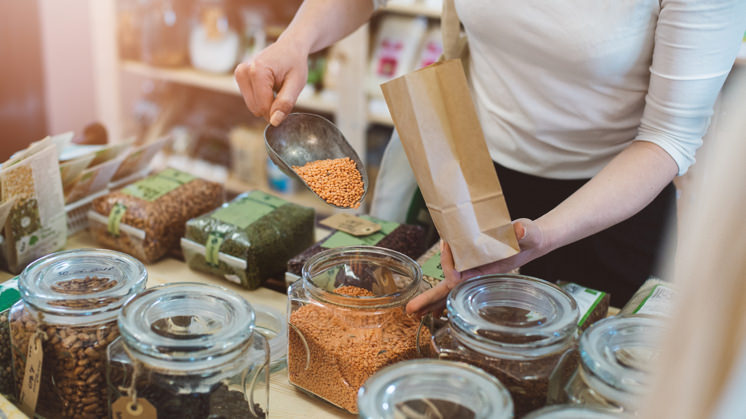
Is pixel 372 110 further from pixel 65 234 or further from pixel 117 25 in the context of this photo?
pixel 65 234

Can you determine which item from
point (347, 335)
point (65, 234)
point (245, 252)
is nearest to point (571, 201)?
point (347, 335)

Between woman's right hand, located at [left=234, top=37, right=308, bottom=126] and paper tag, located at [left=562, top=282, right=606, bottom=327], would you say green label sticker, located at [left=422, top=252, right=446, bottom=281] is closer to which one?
paper tag, located at [left=562, top=282, right=606, bottom=327]

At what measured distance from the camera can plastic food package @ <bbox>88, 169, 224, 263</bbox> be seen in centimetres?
118

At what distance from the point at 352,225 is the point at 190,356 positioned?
555 mm

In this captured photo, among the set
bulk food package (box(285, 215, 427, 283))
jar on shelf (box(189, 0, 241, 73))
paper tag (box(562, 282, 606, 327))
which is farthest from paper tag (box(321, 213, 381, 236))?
jar on shelf (box(189, 0, 241, 73))

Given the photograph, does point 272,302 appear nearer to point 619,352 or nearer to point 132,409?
point 132,409

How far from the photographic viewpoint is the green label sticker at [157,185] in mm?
1235

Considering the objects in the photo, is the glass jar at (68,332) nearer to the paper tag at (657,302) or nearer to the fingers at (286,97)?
the fingers at (286,97)

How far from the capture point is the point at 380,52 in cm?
245

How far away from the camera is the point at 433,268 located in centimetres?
100

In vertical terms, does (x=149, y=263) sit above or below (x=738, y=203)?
below

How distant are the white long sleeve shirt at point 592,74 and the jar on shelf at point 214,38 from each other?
1745 millimetres

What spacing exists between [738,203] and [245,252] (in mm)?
839

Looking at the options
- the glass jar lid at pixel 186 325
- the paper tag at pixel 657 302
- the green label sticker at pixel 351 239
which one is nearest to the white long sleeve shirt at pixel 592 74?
the paper tag at pixel 657 302
